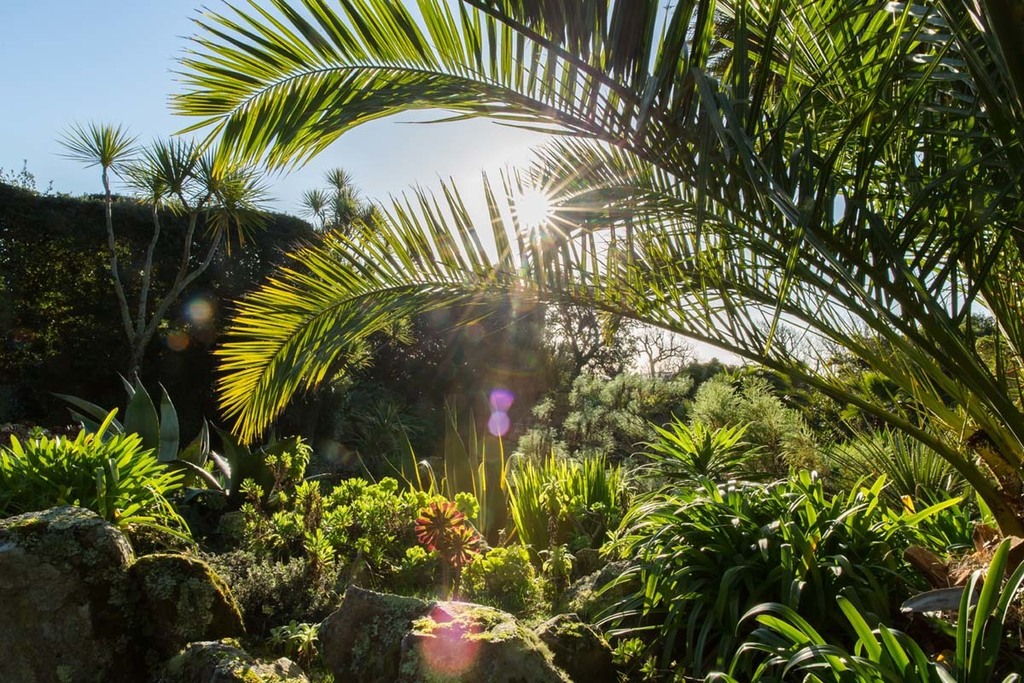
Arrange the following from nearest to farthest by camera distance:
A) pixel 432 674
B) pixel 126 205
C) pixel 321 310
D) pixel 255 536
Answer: pixel 432 674 < pixel 321 310 < pixel 255 536 < pixel 126 205

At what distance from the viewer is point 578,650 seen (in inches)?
89.7

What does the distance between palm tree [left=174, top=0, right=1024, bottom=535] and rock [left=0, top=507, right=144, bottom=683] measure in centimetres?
115

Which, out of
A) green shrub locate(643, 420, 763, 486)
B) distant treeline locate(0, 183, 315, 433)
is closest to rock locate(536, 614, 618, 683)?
green shrub locate(643, 420, 763, 486)

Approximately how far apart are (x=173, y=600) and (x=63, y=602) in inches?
13.9

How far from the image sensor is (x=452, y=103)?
2.86 meters

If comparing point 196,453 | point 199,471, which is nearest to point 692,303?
point 199,471

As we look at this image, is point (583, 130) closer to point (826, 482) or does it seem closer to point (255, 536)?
point (255, 536)

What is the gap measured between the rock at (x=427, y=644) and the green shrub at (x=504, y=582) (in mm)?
858

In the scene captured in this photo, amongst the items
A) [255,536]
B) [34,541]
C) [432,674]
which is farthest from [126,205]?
[432,674]

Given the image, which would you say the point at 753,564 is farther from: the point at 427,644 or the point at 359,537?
the point at 359,537

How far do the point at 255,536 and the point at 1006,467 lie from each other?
3.66 meters

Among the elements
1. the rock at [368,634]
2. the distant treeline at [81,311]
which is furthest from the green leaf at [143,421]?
the distant treeline at [81,311]

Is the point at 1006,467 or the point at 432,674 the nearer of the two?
the point at 432,674

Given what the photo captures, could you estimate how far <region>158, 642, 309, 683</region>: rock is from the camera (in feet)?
6.55
